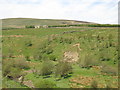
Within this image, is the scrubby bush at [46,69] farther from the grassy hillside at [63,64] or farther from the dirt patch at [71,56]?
the dirt patch at [71,56]

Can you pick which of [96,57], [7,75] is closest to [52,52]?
[96,57]

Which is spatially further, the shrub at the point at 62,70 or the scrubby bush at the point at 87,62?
the scrubby bush at the point at 87,62

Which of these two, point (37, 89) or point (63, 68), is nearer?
point (37, 89)

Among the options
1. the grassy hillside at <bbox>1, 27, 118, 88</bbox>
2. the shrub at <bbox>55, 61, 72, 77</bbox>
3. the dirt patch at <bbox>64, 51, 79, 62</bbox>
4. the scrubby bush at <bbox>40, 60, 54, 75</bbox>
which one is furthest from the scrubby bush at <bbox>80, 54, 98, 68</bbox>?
the scrubby bush at <bbox>40, 60, 54, 75</bbox>

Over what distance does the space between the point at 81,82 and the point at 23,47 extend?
3184 cm

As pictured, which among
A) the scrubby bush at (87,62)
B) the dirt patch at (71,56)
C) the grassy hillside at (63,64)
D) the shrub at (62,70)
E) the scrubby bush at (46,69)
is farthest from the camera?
the dirt patch at (71,56)

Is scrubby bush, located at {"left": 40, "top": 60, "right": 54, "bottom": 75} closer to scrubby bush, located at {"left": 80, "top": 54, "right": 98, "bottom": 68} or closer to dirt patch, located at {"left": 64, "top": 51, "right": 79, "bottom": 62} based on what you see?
scrubby bush, located at {"left": 80, "top": 54, "right": 98, "bottom": 68}

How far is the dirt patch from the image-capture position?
4247 centimetres

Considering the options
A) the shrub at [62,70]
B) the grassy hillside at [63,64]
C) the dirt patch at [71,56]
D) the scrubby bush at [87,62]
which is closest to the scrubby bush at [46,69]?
the grassy hillside at [63,64]

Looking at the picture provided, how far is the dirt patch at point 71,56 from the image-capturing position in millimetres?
42469

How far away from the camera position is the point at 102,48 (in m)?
44.4

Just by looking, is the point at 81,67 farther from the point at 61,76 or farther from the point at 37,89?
the point at 37,89

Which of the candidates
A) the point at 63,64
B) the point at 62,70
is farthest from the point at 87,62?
the point at 62,70

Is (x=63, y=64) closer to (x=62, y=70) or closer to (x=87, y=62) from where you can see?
(x=62, y=70)
